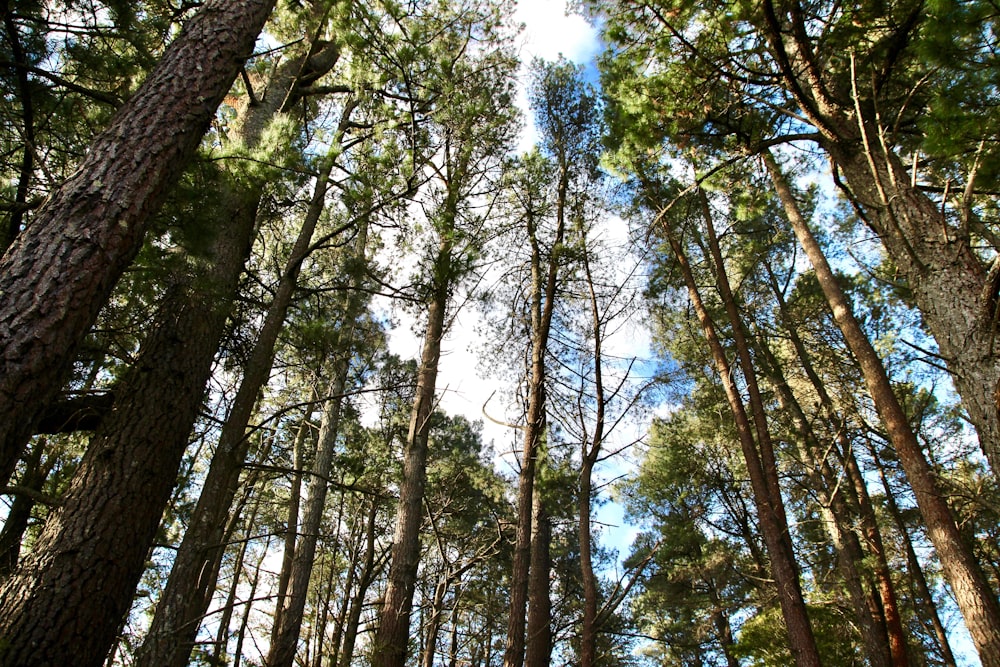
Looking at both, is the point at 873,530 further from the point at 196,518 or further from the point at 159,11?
the point at 159,11

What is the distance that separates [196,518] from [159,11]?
3.94 metres

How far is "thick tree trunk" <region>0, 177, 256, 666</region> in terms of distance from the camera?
2.29 meters

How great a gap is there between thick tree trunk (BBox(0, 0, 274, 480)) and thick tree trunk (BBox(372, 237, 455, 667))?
7.15 feet

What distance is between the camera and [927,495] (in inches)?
216

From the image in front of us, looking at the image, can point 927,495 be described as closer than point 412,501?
No

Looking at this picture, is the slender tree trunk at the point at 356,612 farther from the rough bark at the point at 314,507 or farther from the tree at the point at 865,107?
the tree at the point at 865,107

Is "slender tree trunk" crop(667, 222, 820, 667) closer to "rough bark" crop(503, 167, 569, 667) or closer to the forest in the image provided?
the forest

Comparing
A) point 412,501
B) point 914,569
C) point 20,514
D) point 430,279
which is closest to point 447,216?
point 430,279

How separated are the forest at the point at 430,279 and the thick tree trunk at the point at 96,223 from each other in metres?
0.01

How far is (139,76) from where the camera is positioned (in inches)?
173

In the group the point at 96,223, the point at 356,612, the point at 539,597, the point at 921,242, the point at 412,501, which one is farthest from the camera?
the point at 356,612

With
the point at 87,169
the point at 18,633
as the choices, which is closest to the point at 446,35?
the point at 87,169

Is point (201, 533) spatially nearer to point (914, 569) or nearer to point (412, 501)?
point (412, 501)

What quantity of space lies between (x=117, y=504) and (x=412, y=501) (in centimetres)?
280
